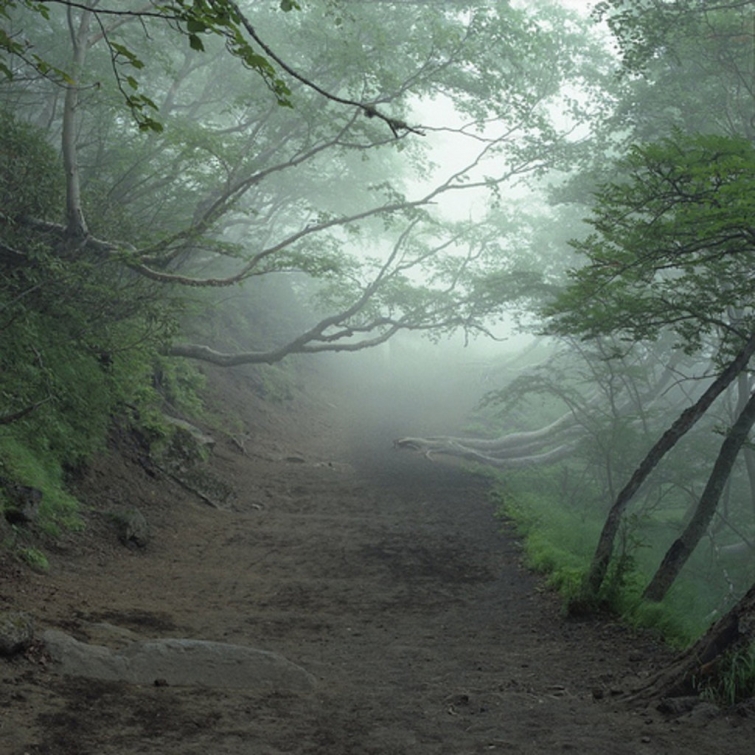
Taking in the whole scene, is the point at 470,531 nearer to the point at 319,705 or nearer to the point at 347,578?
the point at 347,578

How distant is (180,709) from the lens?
384 cm

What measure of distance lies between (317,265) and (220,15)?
36.1 feet

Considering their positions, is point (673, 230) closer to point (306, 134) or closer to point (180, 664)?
point (180, 664)

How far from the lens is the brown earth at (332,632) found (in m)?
3.51

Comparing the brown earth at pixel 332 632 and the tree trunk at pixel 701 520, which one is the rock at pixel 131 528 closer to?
→ the brown earth at pixel 332 632

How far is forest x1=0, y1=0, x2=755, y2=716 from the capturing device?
6410mm

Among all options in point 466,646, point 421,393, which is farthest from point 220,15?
point 421,393

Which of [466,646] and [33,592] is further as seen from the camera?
[466,646]

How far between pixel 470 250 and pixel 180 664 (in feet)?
69.7

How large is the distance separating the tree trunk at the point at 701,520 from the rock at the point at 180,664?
4165 mm

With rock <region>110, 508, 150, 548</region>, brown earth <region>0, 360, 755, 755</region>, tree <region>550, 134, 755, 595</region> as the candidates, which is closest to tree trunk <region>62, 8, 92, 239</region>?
brown earth <region>0, 360, 755, 755</region>

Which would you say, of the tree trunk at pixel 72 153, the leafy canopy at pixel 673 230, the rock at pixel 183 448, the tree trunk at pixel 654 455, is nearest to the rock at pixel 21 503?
the rock at pixel 183 448

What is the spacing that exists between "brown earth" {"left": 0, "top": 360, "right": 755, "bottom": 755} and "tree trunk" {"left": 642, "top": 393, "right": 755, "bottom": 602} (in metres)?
1.09

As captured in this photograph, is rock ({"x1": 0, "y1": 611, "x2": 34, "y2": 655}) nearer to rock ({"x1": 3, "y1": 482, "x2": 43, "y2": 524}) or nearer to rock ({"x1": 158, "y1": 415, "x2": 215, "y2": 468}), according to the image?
rock ({"x1": 3, "y1": 482, "x2": 43, "y2": 524})
